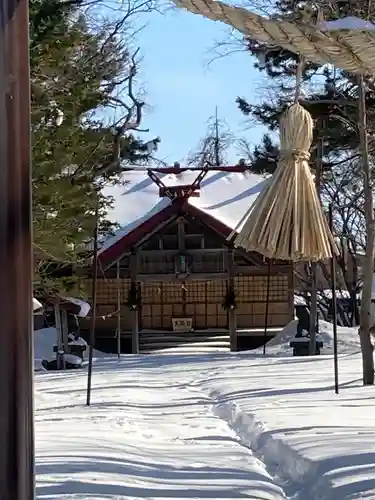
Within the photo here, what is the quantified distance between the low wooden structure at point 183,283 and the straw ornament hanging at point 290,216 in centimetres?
1635

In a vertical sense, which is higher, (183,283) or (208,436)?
(183,283)

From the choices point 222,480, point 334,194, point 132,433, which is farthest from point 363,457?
point 334,194

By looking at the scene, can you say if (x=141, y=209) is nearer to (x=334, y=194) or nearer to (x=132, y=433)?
(x=334, y=194)

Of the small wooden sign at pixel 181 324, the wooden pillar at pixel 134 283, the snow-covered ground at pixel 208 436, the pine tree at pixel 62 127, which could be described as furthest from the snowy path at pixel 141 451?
the small wooden sign at pixel 181 324

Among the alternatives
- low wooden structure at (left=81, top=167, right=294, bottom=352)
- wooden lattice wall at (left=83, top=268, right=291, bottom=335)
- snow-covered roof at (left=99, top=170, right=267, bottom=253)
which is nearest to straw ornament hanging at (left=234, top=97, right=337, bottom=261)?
low wooden structure at (left=81, top=167, right=294, bottom=352)

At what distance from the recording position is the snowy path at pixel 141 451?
5.24 meters

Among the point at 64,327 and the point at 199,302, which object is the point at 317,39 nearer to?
the point at 64,327

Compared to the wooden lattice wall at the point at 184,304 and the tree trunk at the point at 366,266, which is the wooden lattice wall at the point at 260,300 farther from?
the tree trunk at the point at 366,266

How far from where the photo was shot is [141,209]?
23.7 metres

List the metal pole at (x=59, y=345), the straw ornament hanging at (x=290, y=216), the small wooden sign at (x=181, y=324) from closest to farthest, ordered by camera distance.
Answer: the straw ornament hanging at (x=290, y=216) → the metal pole at (x=59, y=345) → the small wooden sign at (x=181, y=324)

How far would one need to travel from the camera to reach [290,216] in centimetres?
264

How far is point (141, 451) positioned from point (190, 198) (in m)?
15.3

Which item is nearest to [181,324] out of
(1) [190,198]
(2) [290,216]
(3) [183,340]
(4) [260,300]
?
(3) [183,340]

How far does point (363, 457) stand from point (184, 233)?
1462 cm
